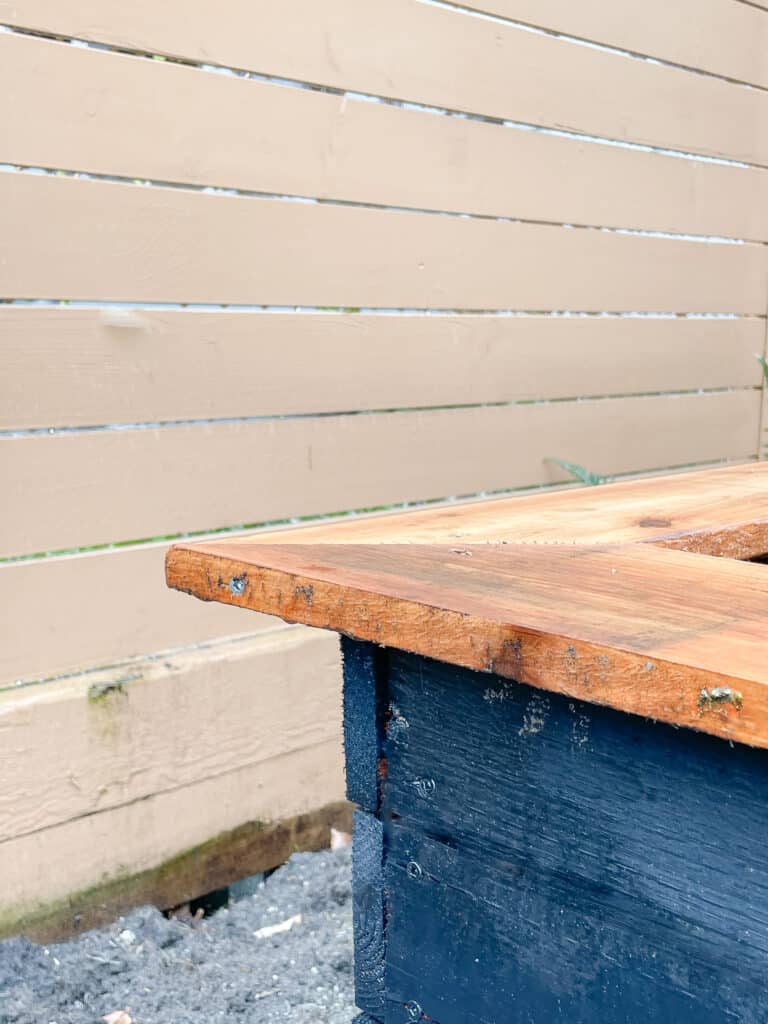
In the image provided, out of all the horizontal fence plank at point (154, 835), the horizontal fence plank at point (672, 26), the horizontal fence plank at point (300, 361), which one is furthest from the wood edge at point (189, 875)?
the horizontal fence plank at point (672, 26)

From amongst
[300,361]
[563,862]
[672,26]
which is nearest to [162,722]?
[300,361]

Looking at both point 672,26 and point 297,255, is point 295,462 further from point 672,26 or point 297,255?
point 672,26

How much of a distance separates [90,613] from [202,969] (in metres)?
0.71

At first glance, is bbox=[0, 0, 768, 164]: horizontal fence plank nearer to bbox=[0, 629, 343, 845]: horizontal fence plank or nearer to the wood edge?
bbox=[0, 629, 343, 845]: horizontal fence plank

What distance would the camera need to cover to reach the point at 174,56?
2.11 meters

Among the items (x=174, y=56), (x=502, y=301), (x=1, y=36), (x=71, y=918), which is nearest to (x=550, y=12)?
(x=502, y=301)

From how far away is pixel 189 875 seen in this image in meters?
2.33

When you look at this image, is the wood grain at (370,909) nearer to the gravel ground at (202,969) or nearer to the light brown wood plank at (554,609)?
the light brown wood plank at (554,609)

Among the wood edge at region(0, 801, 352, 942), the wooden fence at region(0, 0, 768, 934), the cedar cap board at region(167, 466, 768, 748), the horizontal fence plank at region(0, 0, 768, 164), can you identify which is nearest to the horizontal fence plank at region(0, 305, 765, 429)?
the wooden fence at region(0, 0, 768, 934)

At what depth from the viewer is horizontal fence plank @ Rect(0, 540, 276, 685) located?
205 cm

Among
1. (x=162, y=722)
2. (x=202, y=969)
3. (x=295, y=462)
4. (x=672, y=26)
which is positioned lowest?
(x=202, y=969)

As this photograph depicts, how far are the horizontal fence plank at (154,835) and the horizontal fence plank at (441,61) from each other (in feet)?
4.84

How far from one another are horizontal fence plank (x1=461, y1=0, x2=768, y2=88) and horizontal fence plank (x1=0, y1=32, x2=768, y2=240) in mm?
277

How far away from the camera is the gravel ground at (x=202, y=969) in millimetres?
1956
